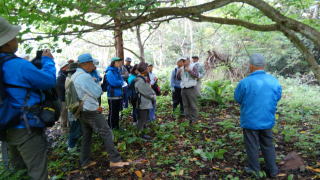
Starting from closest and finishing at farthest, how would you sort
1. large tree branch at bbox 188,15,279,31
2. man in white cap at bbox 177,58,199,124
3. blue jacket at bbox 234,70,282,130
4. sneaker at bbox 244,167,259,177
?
1. blue jacket at bbox 234,70,282,130
2. sneaker at bbox 244,167,259,177
3. large tree branch at bbox 188,15,279,31
4. man in white cap at bbox 177,58,199,124

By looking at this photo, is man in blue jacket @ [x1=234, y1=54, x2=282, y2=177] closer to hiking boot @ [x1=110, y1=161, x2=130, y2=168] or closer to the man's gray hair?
the man's gray hair

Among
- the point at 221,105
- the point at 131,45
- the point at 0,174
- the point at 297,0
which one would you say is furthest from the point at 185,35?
the point at 0,174

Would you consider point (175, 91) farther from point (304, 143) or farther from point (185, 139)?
point (304, 143)

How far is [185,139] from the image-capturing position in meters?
6.29

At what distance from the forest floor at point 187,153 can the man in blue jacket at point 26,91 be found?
1.70 meters

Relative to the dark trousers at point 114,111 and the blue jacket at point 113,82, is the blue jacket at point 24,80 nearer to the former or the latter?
the blue jacket at point 113,82

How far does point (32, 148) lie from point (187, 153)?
3.31m

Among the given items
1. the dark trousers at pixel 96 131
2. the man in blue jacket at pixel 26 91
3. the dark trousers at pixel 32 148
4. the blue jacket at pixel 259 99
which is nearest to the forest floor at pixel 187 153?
the dark trousers at pixel 96 131

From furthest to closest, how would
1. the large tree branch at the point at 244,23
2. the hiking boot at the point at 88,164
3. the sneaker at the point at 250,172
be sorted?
the large tree branch at the point at 244,23 < the hiking boot at the point at 88,164 < the sneaker at the point at 250,172

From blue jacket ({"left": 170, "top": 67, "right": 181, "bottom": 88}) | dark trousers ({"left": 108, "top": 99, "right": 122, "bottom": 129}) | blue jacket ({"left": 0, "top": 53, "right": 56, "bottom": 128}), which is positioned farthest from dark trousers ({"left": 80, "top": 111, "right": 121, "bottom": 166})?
blue jacket ({"left": 170, "top": 67, "right": 181, "bottom": 88})

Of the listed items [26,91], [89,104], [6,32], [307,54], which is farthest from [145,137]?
[6,32]

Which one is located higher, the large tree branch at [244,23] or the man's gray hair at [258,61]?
the large tree branch at [244,23]

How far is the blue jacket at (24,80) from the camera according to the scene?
2.65 m

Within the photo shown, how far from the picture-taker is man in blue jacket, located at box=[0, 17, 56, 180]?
8.77ft
